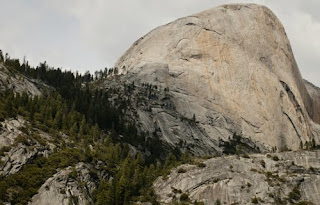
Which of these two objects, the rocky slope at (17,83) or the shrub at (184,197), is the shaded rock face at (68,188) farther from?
the rocky slope at (17,83)

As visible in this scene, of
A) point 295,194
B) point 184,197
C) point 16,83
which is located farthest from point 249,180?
point 16,83

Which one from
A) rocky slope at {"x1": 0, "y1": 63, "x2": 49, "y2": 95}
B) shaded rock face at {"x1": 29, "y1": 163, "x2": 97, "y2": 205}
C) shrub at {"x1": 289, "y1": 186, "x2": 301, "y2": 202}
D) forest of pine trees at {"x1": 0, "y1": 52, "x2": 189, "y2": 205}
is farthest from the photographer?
rocky slope at {"x1": 0, "y1": 63, "x2": 49, "y2": 95}

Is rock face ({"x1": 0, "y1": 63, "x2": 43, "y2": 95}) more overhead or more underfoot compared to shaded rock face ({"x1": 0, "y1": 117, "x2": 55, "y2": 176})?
more overhead

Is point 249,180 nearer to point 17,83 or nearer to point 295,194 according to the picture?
point 295,194

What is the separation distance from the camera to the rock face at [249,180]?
101275 mm

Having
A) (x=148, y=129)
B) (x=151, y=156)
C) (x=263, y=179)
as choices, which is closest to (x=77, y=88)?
(x=148, y=129)

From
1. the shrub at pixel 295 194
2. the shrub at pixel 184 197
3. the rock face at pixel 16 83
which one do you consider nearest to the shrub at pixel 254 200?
the shrub at pixel 295 194

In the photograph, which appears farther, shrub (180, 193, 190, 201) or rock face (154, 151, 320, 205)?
shrub (180, 193, 190, 201)

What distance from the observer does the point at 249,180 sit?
105125 millimetres

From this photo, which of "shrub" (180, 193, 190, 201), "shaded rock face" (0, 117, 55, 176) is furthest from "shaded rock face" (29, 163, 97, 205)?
"shrub" (180, 193, 190, 201)

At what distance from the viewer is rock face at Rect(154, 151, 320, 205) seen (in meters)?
101

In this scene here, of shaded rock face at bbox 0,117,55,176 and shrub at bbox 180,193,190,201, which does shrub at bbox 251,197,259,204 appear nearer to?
shrub at bbox 180,193,190,201

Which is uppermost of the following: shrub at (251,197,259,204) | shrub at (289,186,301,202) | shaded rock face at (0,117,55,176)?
shaded rock face at (0,117,55,176)

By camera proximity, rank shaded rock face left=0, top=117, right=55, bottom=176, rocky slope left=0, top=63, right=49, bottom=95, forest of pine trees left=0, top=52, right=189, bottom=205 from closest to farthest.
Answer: forest of pine trees left=0, top=52, right=189, bottom=205 < shaded rock face left=0, top=117, right=55, bottom=176 < rocky slope left=0, top=63, right=49, bottom=95
